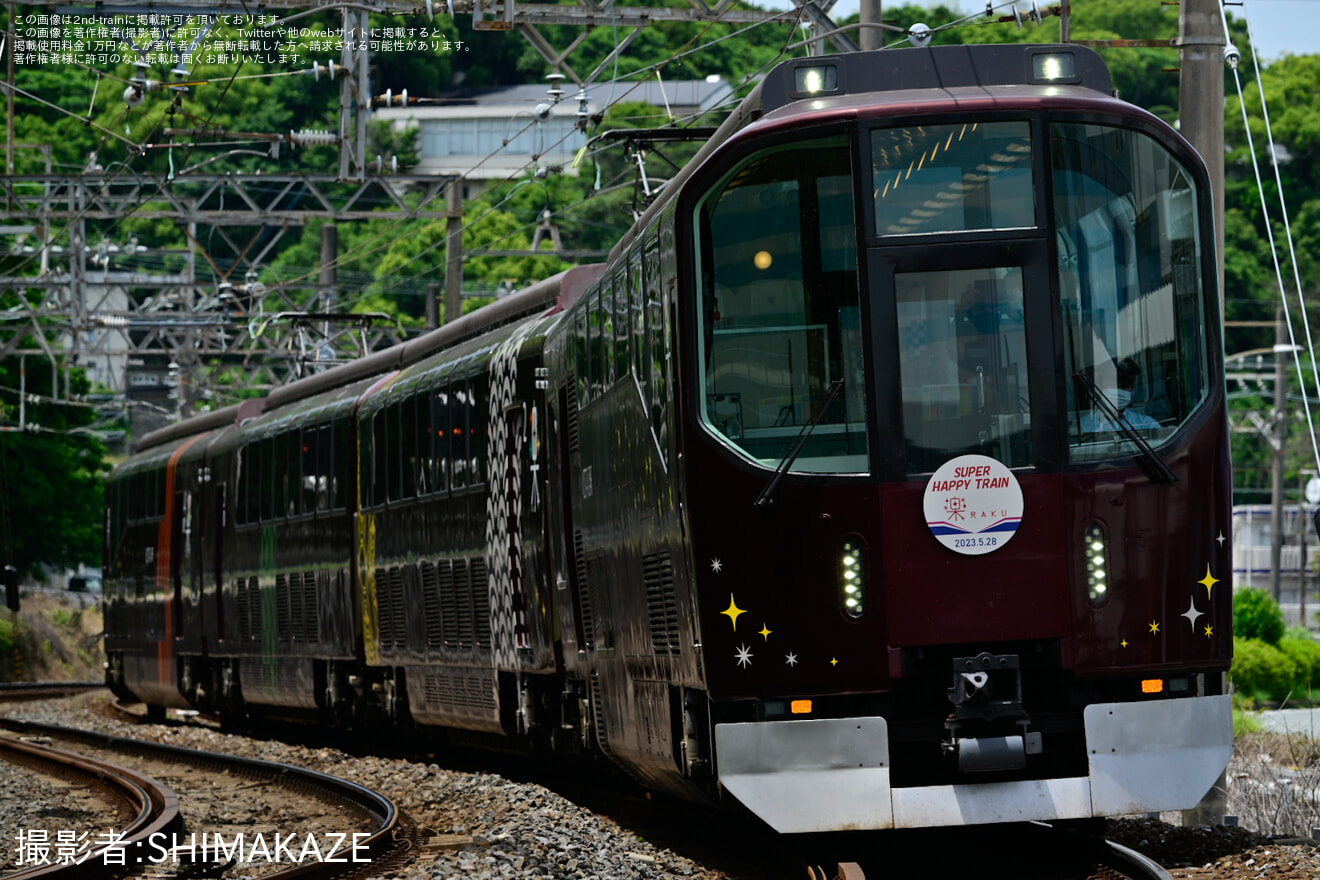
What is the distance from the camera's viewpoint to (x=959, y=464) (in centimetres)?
820

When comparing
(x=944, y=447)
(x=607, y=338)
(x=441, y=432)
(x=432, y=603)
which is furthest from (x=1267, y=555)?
(x=944, y=447)

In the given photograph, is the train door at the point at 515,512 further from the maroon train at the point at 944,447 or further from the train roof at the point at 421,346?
the maroon train at the point at 944,447

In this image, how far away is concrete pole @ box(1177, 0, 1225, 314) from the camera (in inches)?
441

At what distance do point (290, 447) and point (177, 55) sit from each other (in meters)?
4.32

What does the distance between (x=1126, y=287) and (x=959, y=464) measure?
1028 millimetres

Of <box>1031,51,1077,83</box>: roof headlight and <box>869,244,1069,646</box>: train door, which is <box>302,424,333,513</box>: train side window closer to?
<box>1031,51,1077,83</box>: roof headlight

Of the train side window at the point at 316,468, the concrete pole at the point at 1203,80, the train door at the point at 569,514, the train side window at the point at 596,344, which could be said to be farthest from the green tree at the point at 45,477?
the concrete pole at the point at 1203,80

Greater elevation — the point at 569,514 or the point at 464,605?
the point at 569,514

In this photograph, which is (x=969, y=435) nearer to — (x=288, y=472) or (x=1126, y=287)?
(x=1126, y=287)

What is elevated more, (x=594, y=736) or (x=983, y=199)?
(x=983, y=199)

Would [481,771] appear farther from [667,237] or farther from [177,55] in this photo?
[667,237]

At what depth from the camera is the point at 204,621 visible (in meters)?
24.2

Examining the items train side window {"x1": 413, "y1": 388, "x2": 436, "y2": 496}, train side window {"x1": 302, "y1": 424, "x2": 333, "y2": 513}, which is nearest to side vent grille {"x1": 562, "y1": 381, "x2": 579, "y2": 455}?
train side window {"x1": 413, "y1": 388, "x2": 436, "y2": 496}

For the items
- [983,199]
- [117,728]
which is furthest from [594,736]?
[117,728]
